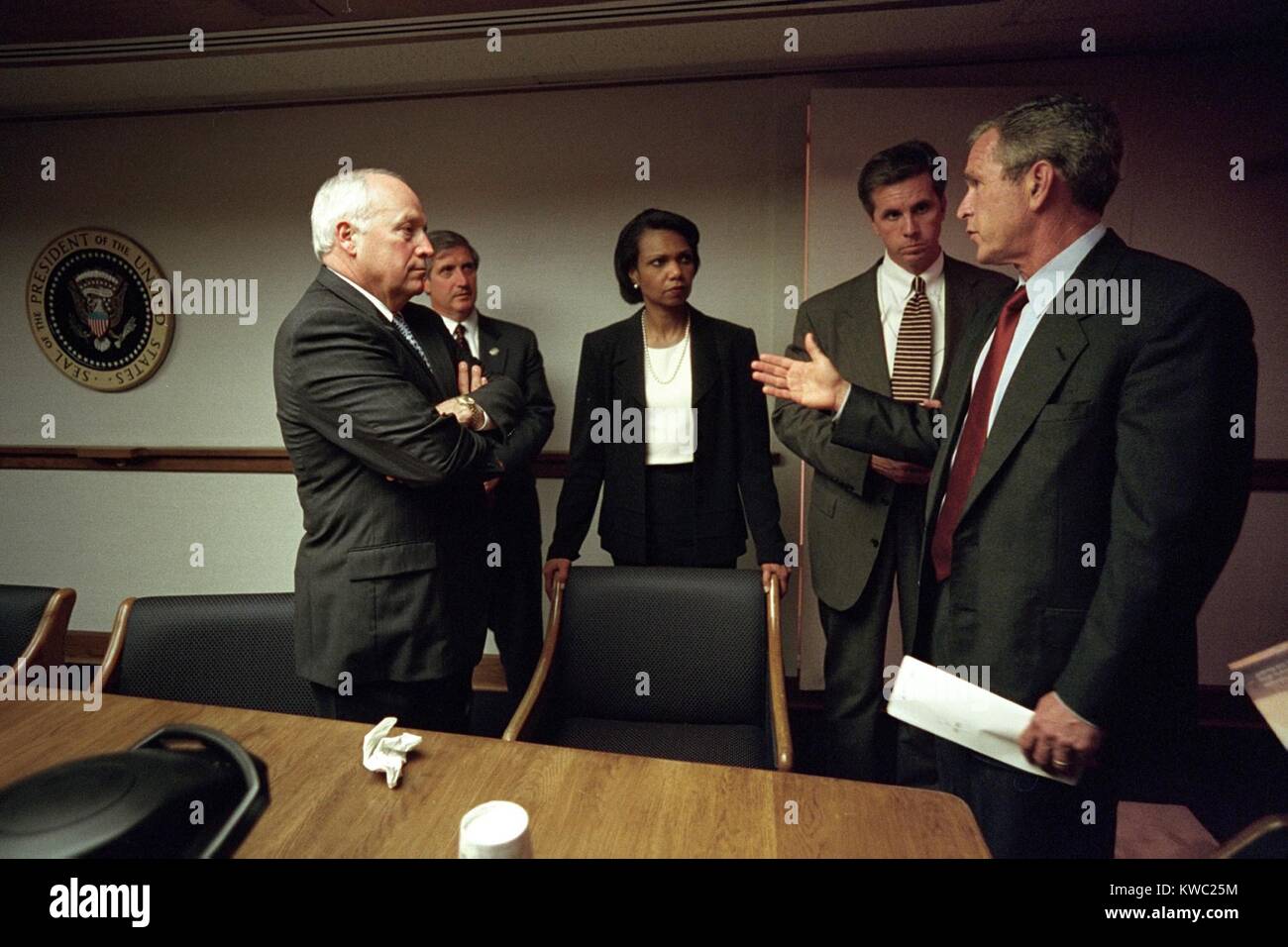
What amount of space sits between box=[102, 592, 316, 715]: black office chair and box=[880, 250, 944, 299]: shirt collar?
1841 millimetres

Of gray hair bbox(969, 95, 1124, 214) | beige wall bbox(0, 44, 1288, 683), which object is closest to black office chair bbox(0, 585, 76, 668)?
beige wall bbox(0, 44, 1288, 683)

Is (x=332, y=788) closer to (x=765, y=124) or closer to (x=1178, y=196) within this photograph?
(x=765, y=124)

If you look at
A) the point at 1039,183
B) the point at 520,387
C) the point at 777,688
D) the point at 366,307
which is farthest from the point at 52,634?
the point at 1039,183

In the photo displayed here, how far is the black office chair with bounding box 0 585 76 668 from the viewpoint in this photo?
4.94ft

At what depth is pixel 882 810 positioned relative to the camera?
92 centimetres

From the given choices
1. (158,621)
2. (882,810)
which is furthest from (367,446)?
(882,810)

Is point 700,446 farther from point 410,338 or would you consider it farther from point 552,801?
point 552,801

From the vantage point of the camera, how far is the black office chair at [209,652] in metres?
1.50

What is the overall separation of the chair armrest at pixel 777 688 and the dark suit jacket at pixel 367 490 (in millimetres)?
702

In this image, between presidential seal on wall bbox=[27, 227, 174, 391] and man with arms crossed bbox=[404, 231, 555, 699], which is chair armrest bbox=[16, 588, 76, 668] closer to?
man with arms crossed bbox=[404, 231, 555, 699]

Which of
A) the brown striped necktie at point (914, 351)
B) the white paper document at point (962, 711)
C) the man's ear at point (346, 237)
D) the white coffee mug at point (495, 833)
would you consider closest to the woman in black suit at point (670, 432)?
the brown striped necktie at point (914, 351)

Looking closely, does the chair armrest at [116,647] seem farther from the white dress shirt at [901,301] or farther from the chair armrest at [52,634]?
the white dress shirt at [901,301]

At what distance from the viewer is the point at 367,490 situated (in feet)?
4.96

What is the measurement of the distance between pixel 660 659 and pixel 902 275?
1.34m
